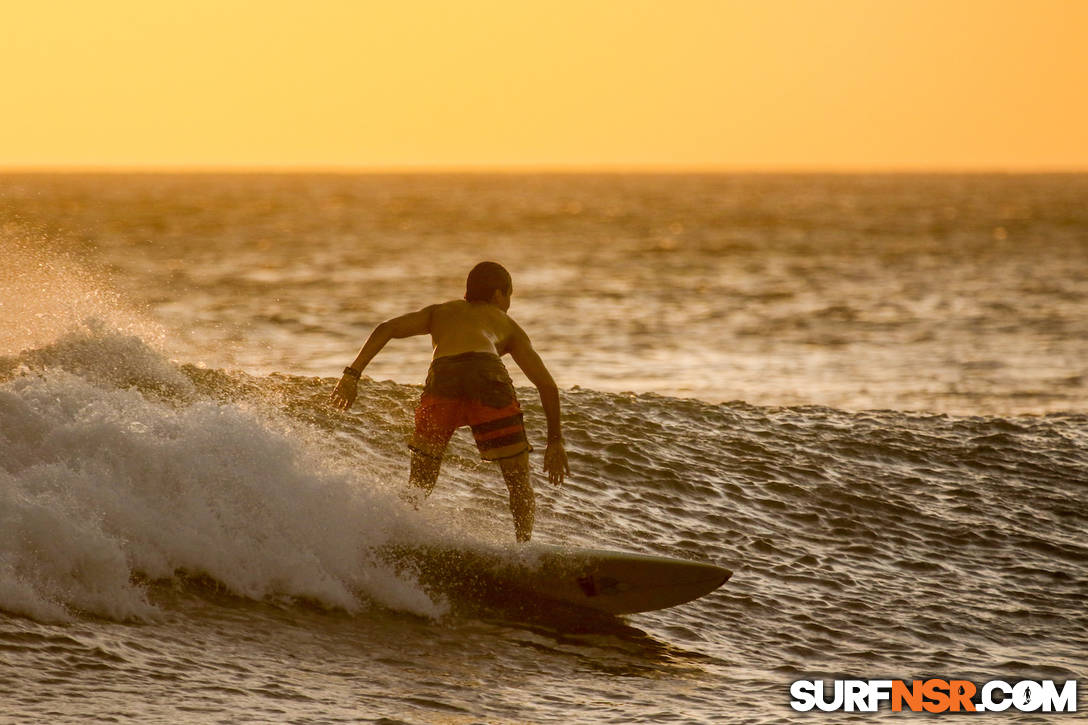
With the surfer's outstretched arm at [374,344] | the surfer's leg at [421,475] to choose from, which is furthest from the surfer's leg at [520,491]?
the surfer's outstretched arm at [374,344]

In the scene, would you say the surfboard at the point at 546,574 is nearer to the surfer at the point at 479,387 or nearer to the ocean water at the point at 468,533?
the ocean water at the point at 468,533

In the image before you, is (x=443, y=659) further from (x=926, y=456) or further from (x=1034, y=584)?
(x=926, y=456)

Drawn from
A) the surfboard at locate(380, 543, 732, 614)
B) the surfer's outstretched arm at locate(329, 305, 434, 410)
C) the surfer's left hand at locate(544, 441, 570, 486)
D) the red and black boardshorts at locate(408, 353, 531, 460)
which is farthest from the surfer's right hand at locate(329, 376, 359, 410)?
the surfer's left hand at locate(544, 441, 570, 486)

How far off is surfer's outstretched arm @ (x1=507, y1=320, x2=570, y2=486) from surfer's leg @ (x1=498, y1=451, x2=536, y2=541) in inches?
5.7

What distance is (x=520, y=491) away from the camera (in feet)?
28.9

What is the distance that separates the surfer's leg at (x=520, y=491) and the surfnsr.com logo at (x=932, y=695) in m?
1.89

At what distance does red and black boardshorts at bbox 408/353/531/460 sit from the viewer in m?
8.67

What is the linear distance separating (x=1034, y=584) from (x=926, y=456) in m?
3.09

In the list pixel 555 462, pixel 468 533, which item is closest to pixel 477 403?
pixel 555 462

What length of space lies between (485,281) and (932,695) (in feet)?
11.8

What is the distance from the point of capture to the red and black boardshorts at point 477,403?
867 centimetres

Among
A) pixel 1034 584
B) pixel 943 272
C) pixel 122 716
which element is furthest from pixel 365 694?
pixel 943 272

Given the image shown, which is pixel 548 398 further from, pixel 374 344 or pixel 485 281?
pixel 374 344

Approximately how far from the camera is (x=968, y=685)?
8.47 metres
